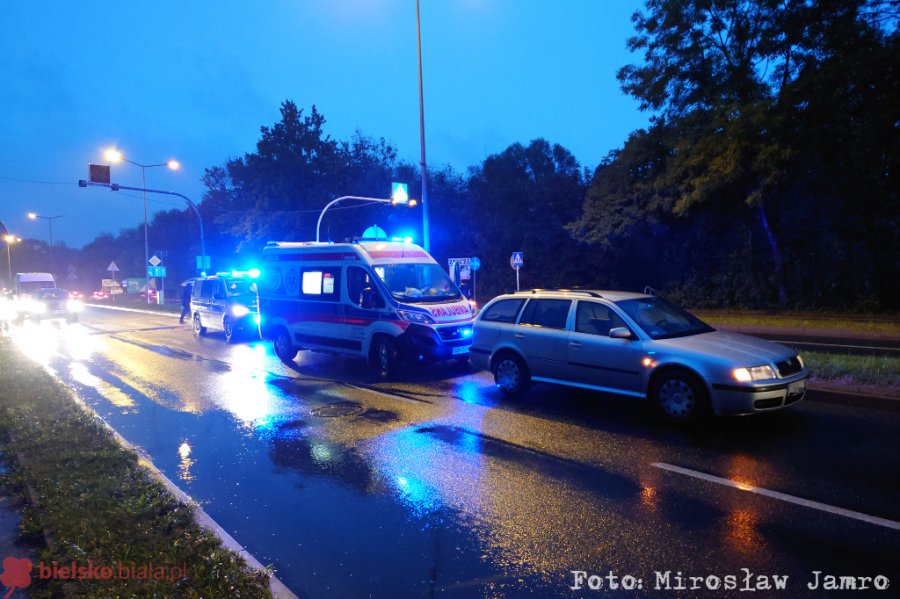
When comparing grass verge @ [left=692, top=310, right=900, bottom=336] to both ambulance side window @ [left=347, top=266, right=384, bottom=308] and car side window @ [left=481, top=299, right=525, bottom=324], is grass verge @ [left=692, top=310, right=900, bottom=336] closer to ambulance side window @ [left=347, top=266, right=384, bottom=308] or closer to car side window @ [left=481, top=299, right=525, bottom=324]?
car side window @ [left=481, top=299, right=525, bottom=324]

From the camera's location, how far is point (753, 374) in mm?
6465

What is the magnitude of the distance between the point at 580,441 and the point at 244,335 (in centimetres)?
1426

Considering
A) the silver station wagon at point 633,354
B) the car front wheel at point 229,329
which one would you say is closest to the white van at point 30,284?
the car front wheel at point 229,329

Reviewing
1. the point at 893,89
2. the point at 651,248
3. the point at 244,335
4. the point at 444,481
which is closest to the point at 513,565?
the point at 444,481

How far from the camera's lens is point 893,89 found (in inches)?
797

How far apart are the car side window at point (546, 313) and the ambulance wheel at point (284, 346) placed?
668 cm

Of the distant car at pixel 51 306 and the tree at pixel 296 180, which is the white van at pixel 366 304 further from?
the tree at pixel 296 180

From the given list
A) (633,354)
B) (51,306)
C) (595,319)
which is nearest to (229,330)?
(595,319)

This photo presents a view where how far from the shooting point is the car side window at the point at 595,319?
7.71 m

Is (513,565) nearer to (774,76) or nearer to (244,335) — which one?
(244,335)

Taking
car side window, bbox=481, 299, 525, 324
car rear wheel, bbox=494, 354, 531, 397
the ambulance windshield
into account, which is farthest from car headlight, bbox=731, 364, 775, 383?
the ambulance windshield

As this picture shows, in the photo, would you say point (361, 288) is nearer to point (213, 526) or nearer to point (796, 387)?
point (213, 526)

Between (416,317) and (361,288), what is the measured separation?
1524 millimetres

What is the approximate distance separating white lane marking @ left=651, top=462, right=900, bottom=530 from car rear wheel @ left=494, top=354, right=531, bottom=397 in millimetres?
3092
